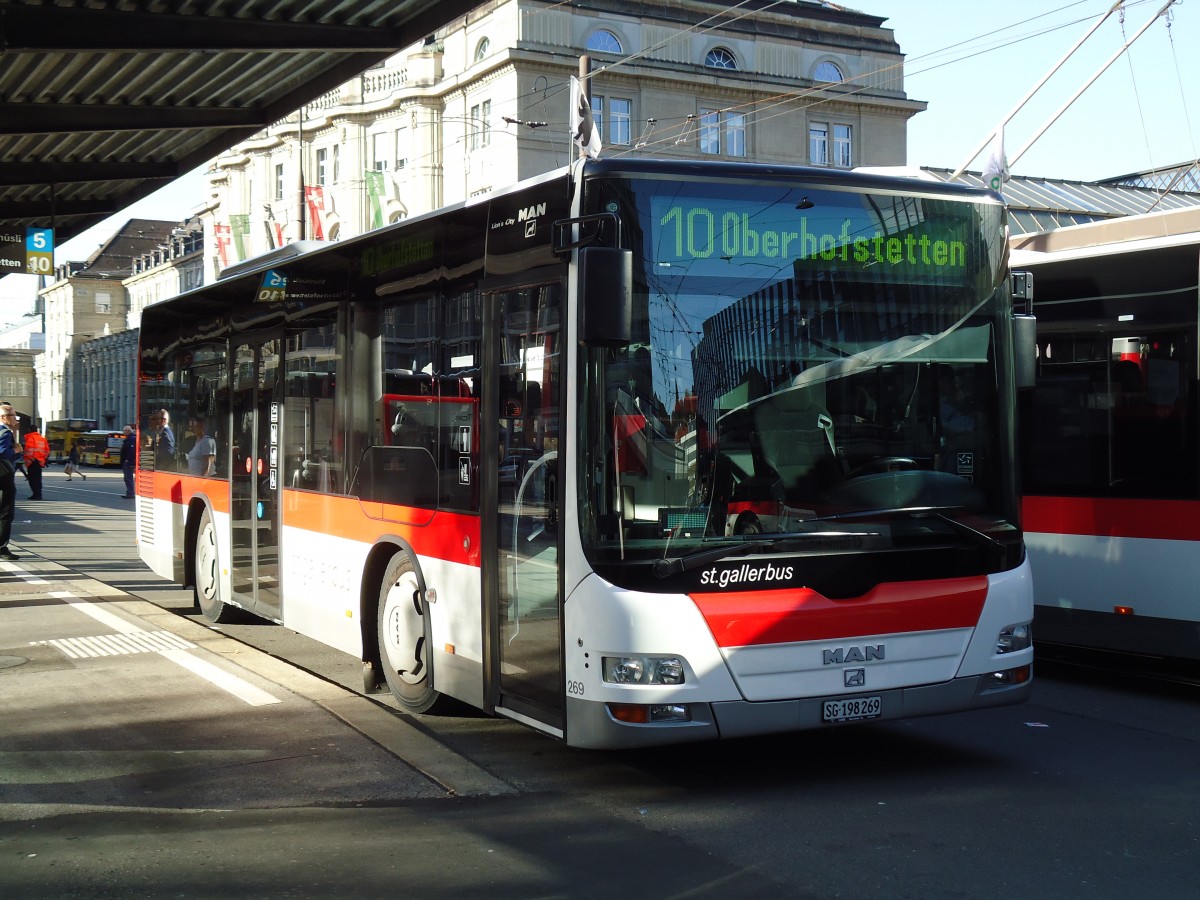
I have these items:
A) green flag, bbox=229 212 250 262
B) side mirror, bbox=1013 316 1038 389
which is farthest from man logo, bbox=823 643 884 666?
green flag, bbox=229 212 250 262

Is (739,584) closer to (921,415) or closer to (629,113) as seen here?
(921,415)

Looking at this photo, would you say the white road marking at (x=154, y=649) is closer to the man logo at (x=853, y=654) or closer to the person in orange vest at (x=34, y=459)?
the man logo at (x=853, y=654)

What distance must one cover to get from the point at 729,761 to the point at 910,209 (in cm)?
295

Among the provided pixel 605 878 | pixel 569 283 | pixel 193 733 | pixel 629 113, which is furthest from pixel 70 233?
pixel 629 113

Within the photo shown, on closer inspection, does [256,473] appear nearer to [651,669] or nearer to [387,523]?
[387,523]

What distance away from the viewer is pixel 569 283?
260 inches

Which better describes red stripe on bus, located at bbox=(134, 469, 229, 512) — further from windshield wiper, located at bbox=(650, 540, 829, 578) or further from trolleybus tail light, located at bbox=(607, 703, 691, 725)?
windshield wiper, located at bbox=(650, 540, 829, 578)

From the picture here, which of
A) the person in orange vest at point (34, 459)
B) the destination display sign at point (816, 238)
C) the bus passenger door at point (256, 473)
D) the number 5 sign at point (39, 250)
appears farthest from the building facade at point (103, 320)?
the destination display sign at point (816, 238)

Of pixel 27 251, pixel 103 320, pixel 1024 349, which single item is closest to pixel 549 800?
pixel 1024 349

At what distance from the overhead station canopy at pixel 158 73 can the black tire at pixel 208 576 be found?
4057 mm

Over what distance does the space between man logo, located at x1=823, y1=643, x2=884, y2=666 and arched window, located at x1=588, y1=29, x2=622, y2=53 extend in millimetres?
48476

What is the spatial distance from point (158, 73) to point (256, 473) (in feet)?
14.2

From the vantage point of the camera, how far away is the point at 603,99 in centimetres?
5462

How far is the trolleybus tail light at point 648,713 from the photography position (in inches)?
249
